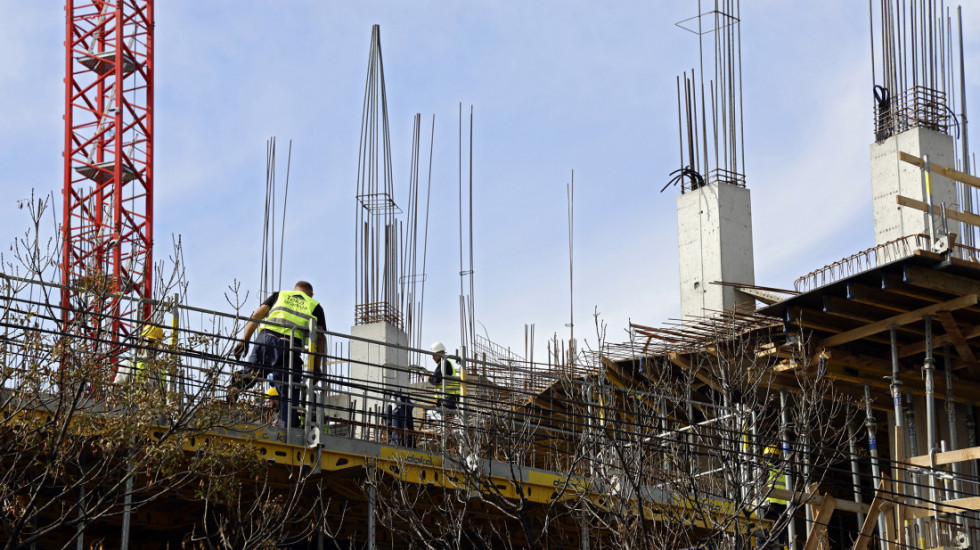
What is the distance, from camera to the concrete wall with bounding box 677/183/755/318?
23000mm

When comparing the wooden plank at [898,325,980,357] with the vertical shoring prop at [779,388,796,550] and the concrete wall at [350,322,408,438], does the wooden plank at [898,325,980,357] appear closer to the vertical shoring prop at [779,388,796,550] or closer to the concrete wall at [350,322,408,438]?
the vertical shoring prop at [779,388,796,550]

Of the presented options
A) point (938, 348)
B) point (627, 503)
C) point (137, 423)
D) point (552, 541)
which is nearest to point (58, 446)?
point (137, 423)

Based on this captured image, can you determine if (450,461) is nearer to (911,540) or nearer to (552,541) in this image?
(552,541)

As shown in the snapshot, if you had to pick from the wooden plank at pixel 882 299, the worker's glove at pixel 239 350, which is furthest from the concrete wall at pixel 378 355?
the worker's glove at pixel 239 350

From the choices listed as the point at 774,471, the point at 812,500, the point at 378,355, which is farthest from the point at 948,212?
the point at 378,355

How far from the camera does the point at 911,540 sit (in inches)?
750

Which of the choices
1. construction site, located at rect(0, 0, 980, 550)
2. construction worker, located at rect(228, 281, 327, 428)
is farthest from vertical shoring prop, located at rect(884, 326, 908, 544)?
construction worker, located at rect(228, 281, 327, 428)

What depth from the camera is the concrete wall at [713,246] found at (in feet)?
75.5

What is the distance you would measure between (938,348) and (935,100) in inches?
219

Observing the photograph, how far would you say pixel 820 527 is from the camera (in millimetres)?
18328

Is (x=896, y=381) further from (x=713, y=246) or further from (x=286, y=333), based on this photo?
(x=286, y=333)

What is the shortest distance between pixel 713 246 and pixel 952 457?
6355 mm

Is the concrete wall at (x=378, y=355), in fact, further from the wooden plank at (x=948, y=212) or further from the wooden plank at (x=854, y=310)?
the wooden plank at (x=948, y=212)

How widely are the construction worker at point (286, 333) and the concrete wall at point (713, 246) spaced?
9330 millimetres
